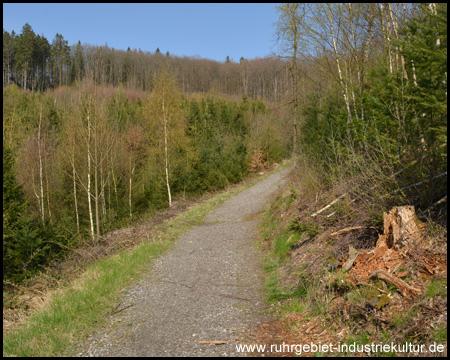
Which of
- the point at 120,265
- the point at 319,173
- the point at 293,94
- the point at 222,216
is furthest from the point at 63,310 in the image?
the point at 293,94

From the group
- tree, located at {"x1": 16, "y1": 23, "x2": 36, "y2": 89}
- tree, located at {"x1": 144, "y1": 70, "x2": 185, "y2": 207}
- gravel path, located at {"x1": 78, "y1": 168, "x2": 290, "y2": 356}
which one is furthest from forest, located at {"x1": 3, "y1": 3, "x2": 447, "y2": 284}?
tree, located at {"x1": 16, "y1": 23, "x2": 36, "y2": 89}

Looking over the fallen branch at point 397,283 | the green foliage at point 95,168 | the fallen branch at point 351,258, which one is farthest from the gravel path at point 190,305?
the green foliage at point 95,168

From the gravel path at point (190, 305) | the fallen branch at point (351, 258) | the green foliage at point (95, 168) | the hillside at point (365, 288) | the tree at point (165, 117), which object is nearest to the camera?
the hillside at point (365, 288)

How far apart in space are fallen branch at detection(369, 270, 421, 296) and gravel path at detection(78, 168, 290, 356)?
172cm

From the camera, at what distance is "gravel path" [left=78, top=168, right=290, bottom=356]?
4.16m

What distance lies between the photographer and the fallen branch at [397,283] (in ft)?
12.6

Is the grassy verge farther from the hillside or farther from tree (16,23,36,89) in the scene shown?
tree (16,23,36,89)

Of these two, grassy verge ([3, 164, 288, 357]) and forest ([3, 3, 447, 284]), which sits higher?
forest ([3, 3, 447, 284])

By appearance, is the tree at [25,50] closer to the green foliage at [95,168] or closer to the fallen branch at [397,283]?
the green foliage at [95,168]

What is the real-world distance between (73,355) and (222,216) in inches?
380

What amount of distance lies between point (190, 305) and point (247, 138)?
26538mm

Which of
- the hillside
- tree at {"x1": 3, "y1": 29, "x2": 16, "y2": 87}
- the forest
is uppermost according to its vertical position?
tree at {"x1": 3, "y1": 29, "x2": 16, "y2": 87}

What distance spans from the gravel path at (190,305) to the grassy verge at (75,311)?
0.73ft

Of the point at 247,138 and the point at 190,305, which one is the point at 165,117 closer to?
the point at 247,138
